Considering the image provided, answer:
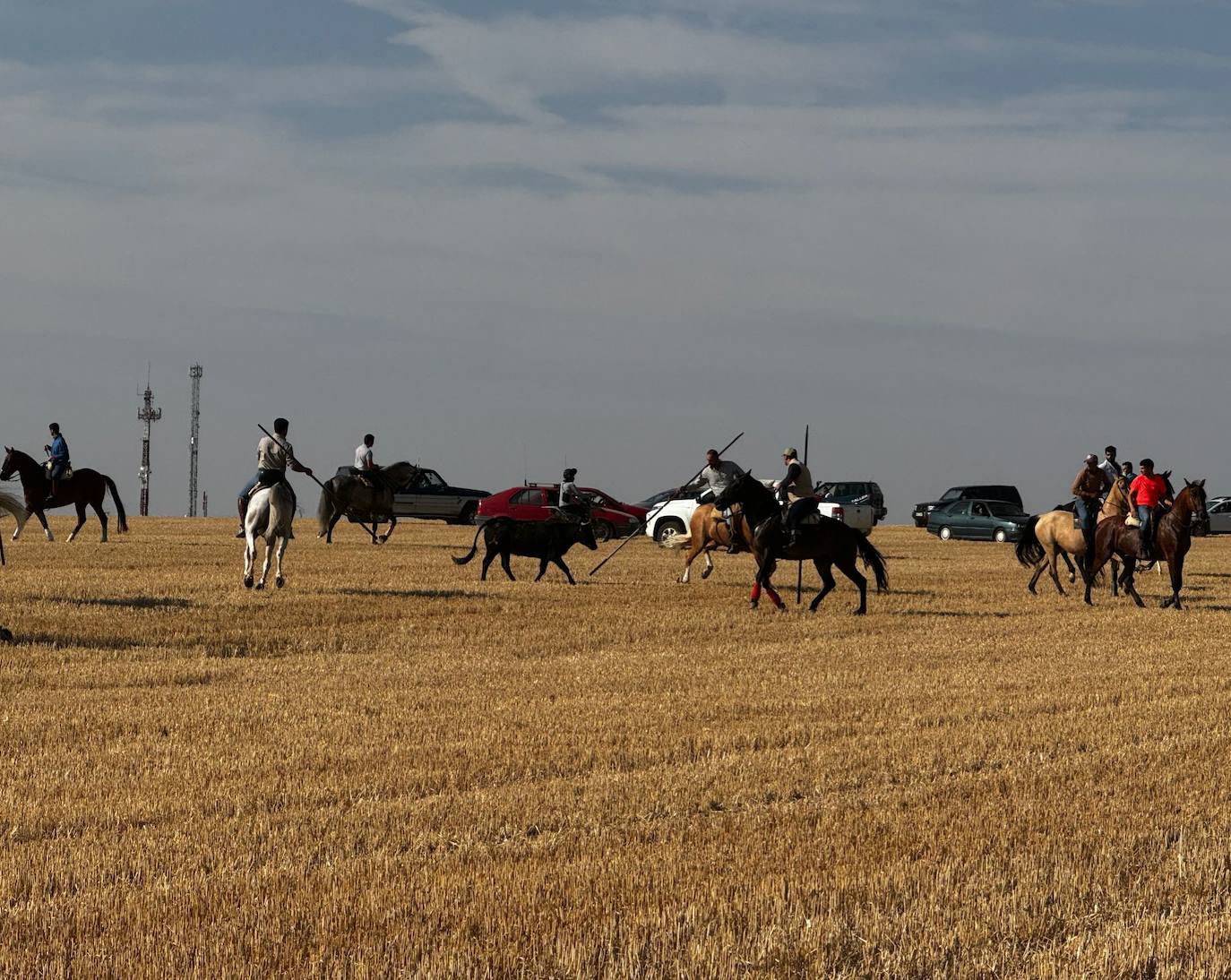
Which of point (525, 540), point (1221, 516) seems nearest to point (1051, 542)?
point (525, 540)

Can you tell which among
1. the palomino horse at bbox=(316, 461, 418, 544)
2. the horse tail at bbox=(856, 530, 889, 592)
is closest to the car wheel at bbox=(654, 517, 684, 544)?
the palomino horse at bbox=(316, 461, 418, 544)

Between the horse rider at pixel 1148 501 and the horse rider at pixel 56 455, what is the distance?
21.1 metres

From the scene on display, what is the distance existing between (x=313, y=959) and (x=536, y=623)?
14388 millimetres

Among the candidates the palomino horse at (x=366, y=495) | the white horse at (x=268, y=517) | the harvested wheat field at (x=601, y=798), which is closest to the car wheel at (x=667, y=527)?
the palomino horse at (x=366, y=495)

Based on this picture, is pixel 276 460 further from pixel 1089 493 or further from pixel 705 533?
pixel 1089 493

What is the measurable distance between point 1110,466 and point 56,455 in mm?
20551

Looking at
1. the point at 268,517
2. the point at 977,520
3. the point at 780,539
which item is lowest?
the point at 780,539

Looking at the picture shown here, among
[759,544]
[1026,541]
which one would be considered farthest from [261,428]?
[1026,541]

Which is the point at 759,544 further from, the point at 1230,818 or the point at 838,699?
the point at 1230,818

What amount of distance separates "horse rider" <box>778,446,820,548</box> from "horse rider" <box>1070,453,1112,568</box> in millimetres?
5357

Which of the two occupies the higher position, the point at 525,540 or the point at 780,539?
the point at 780,539

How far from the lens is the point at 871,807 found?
9.31 m

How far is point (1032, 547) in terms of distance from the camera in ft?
91.0

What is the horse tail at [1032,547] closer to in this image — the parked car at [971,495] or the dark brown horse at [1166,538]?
the dark brown horse at [1166,538]
